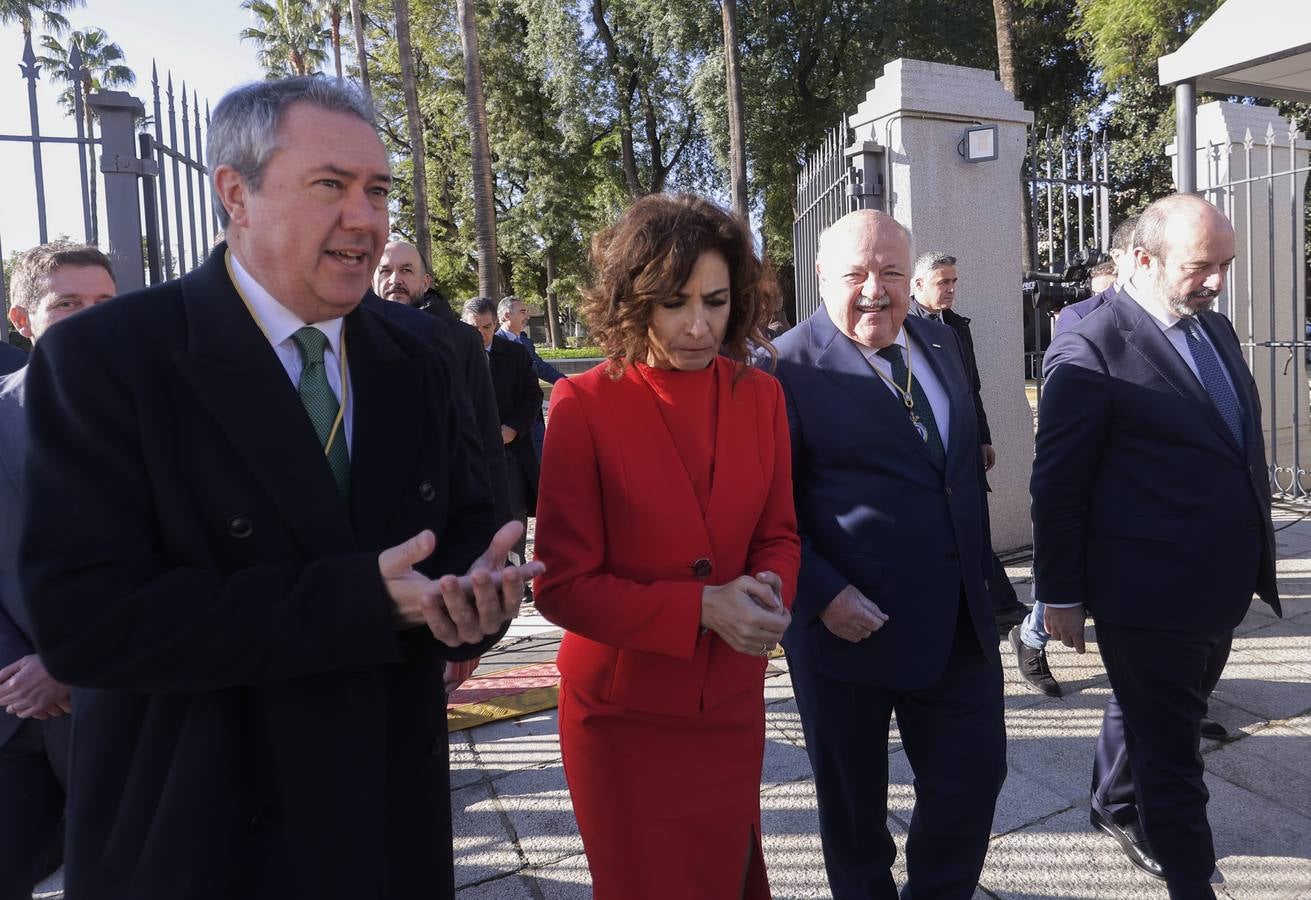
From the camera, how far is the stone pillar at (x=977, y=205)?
6.06 metres

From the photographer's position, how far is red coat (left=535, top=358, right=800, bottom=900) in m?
1.99

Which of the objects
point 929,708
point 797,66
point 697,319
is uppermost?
point 797,66

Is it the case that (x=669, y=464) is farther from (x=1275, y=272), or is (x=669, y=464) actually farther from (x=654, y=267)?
(x=1275, y=272)

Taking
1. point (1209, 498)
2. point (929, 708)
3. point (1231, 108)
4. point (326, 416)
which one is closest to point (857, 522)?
point (929, 708)

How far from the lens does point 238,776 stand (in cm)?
142

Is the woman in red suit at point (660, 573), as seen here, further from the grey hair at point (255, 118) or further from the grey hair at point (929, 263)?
the grey hair at point (929, 263)

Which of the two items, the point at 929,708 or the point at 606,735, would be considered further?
the point at 929,708

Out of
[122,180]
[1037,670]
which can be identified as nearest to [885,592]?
[1037,670]

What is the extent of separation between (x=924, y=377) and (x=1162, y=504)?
2.62 feet

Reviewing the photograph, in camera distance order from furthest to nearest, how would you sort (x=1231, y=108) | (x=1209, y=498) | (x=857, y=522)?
(x=1231, y=108) → (x=1209, y=498) → (x=857, y=522)

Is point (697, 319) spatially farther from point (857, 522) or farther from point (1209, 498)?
point (1209, 498)

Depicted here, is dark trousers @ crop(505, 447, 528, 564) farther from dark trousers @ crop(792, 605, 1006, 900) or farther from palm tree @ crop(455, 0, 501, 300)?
palm tree @ crop(455, 0, 501, 300)

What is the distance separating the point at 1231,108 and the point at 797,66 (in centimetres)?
2007

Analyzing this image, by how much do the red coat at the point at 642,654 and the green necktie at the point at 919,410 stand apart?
70 centimetres
